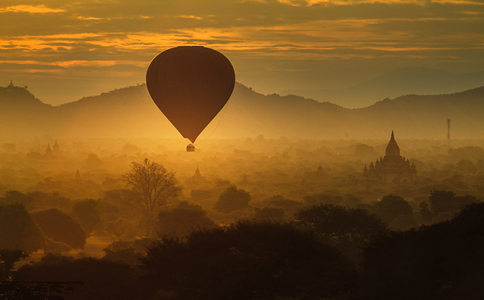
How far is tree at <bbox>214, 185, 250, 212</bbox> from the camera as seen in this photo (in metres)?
90.6

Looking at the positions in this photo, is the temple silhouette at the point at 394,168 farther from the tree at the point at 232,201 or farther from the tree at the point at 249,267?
the tree at the point at 249,267

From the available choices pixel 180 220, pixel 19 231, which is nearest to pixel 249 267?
pixel 19 231

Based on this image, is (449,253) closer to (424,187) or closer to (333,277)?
(333,277)

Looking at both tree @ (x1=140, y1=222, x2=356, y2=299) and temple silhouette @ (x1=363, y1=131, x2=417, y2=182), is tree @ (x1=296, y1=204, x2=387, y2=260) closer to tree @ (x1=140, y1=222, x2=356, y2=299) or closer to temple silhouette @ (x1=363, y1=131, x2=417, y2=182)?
tree @ (x1=140, y1=222, x2=356, y2=299)

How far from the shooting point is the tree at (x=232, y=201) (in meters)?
90.6

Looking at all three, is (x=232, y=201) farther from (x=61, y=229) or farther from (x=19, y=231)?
(x=19, y=231)

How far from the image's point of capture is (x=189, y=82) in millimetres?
51438

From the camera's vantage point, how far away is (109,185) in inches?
5020

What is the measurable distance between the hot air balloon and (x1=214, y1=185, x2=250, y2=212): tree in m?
37.8

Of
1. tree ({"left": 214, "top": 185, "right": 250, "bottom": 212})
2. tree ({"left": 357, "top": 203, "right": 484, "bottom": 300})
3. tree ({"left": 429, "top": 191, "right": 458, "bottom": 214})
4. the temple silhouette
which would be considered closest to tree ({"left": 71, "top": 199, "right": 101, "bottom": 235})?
tree ({"left": 214, "top": 185, "right": 250, "bottom": 212})

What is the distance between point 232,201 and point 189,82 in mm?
41516

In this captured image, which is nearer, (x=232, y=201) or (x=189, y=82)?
(x=189, y=82)

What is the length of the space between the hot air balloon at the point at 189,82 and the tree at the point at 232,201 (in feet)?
124

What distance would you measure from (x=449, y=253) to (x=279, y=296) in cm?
588
